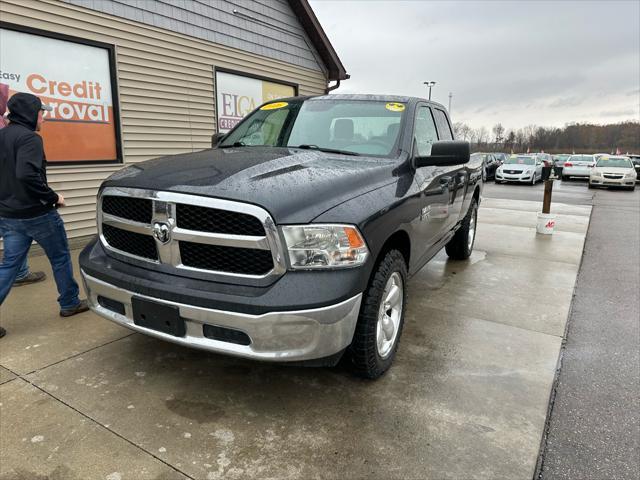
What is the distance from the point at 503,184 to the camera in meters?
21.9

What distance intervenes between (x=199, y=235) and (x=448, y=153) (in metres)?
1.87

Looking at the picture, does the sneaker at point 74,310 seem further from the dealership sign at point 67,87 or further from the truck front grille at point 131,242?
the dealership sign at point 67,87

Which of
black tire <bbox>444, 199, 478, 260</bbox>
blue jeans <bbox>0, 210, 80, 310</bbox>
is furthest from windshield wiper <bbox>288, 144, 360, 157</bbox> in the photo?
black tire <bbox>444, 199, 478, 260</bbox>

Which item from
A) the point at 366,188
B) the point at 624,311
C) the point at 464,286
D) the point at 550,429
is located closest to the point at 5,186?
the point at 366,188

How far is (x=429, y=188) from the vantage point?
353 cm

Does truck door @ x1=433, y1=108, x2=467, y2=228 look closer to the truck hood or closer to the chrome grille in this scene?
the truck hood

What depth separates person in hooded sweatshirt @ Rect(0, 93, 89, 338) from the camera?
3145mm

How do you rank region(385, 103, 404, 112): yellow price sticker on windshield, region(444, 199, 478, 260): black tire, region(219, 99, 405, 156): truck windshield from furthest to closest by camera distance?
region(444, 199, 478, 260): black tire
region(385, 103, 404, 112): yellow price sticker on windshield
region(219, 99, 405, 156): truck windshield

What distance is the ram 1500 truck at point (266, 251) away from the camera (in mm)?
2170

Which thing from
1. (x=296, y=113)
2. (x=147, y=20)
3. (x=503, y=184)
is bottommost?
(x=503, y=184)

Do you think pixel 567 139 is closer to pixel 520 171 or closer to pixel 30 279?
pixel 520 171

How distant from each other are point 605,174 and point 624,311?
19.0 meters

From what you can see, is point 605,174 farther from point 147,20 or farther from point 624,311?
point 147,20

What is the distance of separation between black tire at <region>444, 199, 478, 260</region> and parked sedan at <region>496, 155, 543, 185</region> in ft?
55.2
